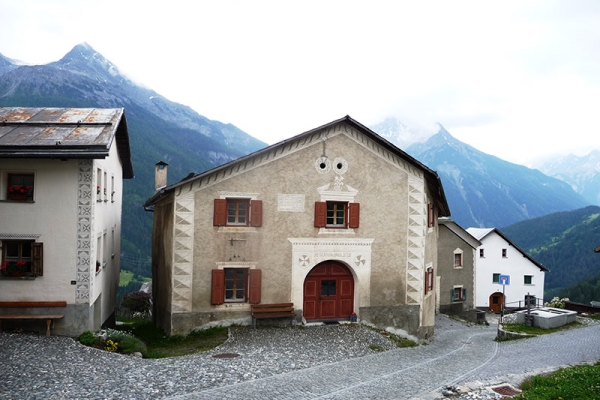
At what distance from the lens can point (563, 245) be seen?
13050cm

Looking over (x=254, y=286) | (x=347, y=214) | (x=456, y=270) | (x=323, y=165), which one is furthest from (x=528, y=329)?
(x=254, y=286)

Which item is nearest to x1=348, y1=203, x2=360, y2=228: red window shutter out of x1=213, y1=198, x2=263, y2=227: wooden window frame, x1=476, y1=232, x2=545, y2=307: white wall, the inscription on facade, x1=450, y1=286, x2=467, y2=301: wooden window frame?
the inscription on facade

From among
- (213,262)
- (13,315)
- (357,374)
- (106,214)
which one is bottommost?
(357,374)

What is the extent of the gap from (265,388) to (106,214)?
12732 mm

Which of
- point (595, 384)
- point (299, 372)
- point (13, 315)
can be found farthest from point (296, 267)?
point (595, 384)

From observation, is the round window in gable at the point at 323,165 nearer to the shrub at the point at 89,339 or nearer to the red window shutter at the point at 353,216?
the red window shutter at the point at 353,216

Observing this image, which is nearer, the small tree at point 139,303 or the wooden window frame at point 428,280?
the wooden window frame at point 428,280

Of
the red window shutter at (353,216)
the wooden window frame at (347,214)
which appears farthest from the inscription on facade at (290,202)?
the red window shutter at (353,216)

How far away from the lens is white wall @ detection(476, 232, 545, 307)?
49000 millimetres

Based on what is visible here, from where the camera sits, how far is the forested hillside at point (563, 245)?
116250 mm

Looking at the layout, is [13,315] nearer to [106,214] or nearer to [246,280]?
[106,214]

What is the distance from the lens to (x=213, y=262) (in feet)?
64.1

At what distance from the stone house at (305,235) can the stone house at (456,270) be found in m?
→ 18.3

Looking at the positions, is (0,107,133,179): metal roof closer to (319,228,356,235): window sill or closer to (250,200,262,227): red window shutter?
(250,200,262,227): red window shutter
